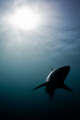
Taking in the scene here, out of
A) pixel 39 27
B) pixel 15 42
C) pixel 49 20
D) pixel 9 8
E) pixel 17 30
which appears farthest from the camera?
pixel 15 42

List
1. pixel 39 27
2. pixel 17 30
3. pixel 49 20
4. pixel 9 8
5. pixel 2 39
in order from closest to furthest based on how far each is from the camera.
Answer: pixel 9 8
pixel 49 20
pixel 39 27
pixel 17 30
pixel 2 39

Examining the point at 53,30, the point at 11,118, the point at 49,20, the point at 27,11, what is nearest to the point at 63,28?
the point at 53,30

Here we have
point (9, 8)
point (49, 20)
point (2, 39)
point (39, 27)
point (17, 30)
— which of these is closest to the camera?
point (9, 8)

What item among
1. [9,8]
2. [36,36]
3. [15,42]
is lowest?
[9,8]

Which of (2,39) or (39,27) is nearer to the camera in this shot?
(39,27)

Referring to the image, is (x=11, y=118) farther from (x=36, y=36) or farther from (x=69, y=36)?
(x=69, y=36)

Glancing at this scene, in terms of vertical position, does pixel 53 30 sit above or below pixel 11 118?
above

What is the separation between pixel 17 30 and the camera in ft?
77.7

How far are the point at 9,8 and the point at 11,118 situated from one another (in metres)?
19.8

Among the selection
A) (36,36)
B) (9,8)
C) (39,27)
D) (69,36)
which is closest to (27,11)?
(9,8)

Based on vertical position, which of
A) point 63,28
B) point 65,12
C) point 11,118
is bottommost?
point 11,118

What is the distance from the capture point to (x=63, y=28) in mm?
21703

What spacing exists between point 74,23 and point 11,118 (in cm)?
2069

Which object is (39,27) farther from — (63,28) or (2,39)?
(2,39)
